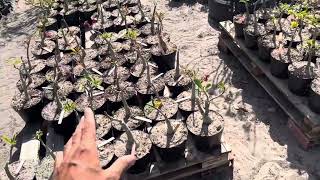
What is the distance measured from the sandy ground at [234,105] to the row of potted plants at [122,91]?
48 cm

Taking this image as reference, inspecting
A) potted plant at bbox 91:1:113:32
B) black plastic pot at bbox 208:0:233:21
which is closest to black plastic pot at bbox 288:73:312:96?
black plastic pot at bbox 208:0:233:21

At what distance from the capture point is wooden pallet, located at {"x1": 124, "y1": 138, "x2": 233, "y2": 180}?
3.64m

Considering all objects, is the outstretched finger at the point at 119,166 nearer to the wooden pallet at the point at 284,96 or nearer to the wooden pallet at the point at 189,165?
the wooden pallet at the point at 189,165

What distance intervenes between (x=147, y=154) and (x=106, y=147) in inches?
17.7

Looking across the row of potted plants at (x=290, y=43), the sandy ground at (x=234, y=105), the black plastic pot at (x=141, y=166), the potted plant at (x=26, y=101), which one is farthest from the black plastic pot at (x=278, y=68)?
the potted plant at (x=26, y=101)

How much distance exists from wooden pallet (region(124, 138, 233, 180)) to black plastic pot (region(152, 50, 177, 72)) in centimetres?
148

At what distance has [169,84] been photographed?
174 inches

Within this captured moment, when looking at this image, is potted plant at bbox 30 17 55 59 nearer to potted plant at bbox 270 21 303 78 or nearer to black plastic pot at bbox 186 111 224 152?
black plastic pot at bbox 186 111 224 152

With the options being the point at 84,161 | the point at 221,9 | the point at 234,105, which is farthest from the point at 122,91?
Result: the point at 221,9

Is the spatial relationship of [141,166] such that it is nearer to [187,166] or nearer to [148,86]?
[187,166]

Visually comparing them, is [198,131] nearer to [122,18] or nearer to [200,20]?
[122,18]

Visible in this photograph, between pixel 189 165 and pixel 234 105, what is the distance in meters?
1.50

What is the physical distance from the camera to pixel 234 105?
16.0 feet

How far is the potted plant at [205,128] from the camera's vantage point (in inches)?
143
